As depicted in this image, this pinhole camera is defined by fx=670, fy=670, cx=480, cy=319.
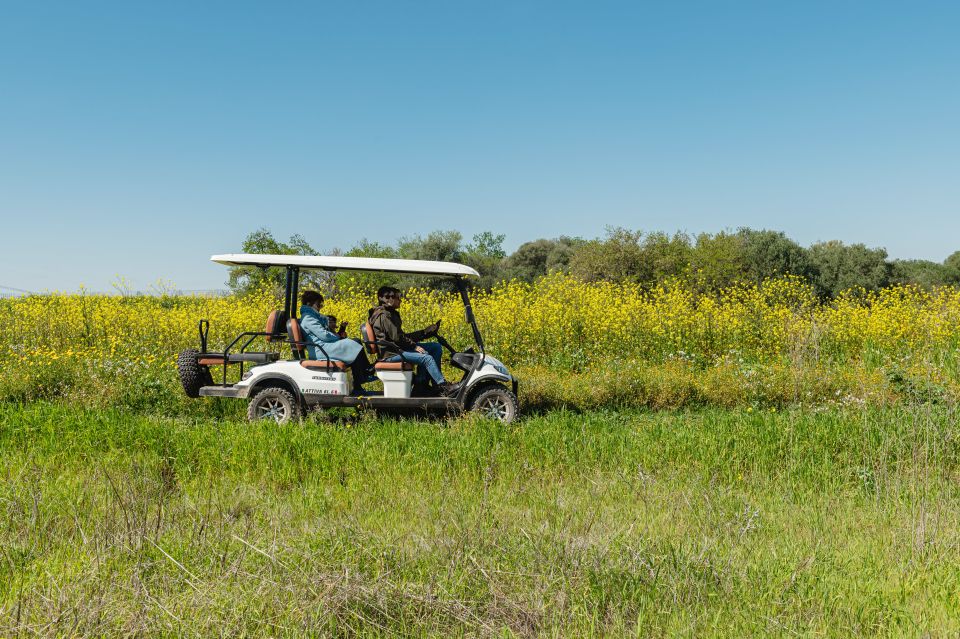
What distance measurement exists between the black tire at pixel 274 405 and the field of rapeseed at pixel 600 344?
5.51 ft

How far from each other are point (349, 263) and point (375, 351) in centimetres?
114

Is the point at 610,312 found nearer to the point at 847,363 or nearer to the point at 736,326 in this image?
the point at 736,326

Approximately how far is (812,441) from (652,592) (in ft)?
13.5

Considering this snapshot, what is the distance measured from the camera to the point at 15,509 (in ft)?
14.3

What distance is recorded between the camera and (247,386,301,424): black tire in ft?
26.2

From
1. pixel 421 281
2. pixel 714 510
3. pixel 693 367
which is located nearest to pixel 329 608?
pixel 714 510

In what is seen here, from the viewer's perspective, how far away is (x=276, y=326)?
8094mm

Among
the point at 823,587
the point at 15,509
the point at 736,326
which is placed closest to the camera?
the point at 823,587

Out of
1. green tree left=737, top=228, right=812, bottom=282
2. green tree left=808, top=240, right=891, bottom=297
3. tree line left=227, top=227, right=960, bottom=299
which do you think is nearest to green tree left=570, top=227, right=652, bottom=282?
tree line left=227, top=227, right=960, bottom=299

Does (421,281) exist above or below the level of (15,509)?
Answer: above

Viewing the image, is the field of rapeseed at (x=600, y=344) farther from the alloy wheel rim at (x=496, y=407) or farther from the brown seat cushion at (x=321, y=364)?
the brown seat cushion at (x=321, y=364)

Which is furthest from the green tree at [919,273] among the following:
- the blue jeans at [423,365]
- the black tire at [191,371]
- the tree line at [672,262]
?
the black tire at [191,371]

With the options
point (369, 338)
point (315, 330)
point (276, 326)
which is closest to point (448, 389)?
point (369, 338)

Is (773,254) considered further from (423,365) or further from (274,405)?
(274,405)
